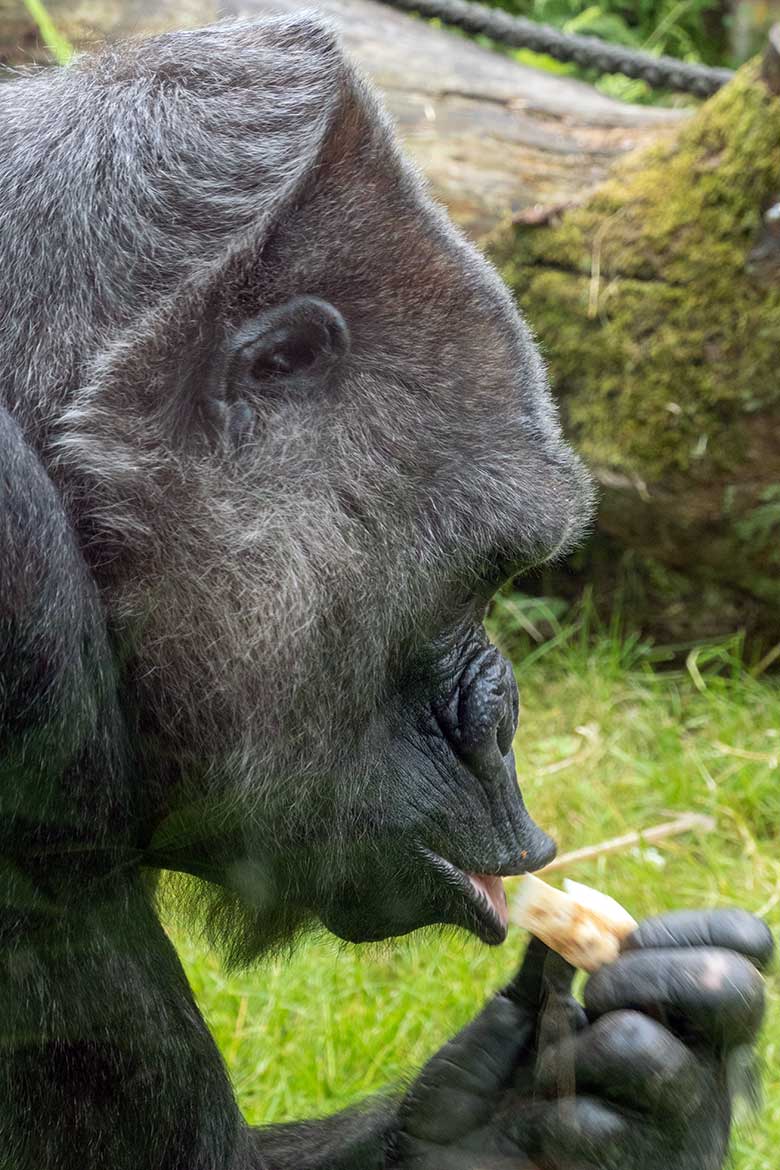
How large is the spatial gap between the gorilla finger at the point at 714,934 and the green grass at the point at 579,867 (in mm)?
292

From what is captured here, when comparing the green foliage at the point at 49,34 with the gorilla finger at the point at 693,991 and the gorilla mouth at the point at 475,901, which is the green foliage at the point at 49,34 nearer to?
the gorilla mouth at the point at 475,901

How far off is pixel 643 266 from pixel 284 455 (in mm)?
2910

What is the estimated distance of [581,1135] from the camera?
188 cm

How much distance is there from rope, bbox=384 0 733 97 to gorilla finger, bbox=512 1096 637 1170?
369 centimetres

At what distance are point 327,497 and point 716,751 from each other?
259 cm

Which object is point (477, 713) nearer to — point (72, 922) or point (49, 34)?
point (72, 922)

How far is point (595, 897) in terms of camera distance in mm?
2057

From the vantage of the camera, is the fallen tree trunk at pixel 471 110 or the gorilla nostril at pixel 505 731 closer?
the gorilla nostril at pixel 505 731

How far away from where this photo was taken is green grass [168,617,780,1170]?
9.71ft

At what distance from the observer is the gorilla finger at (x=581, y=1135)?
73.6 inches

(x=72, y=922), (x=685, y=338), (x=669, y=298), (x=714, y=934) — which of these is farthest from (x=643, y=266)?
(x=72, y=922)

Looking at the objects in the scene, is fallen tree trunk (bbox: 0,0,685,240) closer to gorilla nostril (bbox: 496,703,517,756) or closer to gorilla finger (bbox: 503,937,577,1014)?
gorilla nostril (bbox: 496,703,517,756)

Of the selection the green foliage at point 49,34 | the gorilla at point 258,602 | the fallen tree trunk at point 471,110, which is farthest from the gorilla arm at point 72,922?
the fallen tree trunk at point 471,110

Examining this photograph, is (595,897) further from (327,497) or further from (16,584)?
(16,584)
